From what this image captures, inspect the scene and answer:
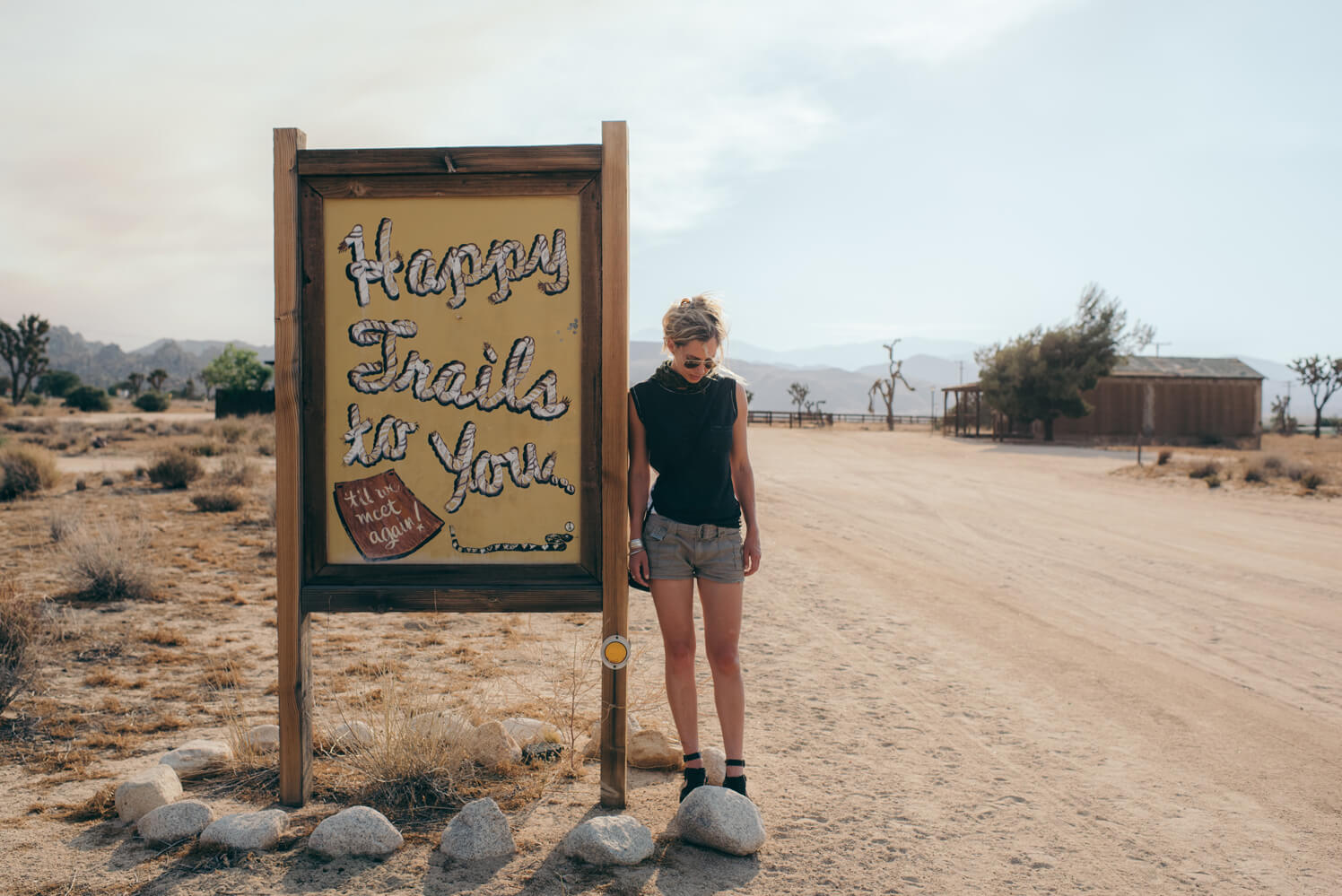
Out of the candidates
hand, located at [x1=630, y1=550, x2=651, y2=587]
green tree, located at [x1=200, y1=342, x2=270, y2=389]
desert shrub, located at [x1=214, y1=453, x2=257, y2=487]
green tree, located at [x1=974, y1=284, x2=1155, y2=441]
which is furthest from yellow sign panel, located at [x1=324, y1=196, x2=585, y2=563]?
green tree, located at [x1=200, y1=342, x2=270, y2=389]

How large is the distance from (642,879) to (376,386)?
6.63 feet

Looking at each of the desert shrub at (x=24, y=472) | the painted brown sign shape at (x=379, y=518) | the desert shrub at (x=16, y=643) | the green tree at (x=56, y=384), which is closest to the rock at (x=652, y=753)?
the painted brown sign shape at (x=379, y=518)

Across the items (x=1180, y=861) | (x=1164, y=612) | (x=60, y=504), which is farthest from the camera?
(x=60, y=504)

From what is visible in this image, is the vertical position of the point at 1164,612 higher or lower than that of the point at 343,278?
lower

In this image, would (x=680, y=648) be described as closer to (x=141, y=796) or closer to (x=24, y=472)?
(x=141, y=796)

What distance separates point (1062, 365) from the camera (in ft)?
110

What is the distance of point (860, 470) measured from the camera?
18859 millimetres

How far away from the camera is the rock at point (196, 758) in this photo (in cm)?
348

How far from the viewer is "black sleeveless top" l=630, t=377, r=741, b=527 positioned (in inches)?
124

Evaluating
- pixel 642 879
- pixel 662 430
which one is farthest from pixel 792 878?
pixel 662 430

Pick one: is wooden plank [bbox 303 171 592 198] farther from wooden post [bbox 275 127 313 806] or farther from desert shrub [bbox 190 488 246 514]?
desert shrub [bbox 190 488 246 514]

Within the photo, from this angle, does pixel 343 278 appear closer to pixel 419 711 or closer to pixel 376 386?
pixel 376 386

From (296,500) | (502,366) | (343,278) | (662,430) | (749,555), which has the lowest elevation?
(749,555)

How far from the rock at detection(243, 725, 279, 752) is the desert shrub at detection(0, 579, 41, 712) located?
5.30 ft
